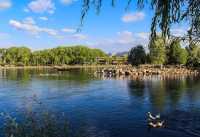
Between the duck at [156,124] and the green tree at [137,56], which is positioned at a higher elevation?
the green tree at [137,56]

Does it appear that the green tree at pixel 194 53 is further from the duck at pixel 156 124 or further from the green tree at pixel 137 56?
the green tree at pixel 137 56

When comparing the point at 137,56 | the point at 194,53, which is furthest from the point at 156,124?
the point at 137,56

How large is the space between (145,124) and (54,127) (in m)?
26.2

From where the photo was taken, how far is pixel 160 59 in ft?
489

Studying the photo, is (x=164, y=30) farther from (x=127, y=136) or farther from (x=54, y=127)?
(x=127, y=136)

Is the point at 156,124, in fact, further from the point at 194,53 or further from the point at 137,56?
the point at 137,56

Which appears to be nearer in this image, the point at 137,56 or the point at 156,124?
the point at 156,124

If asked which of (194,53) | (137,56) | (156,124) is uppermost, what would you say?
(137,56)

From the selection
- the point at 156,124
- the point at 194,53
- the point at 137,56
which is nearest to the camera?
the point at 194,53

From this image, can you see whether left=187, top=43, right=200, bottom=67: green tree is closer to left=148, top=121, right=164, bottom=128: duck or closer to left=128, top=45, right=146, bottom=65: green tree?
left=148, top=121, right=164, bottom=128: duck

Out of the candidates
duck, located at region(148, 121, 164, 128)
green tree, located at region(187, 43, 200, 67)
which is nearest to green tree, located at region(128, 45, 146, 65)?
duck, located at region(148, 121, 164, 128)

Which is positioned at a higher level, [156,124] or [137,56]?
[137,56]

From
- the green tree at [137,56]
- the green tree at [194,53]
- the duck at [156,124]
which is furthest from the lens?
the green tree at [137,56]

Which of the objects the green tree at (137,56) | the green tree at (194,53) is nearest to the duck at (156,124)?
the green tree at (194,53)
